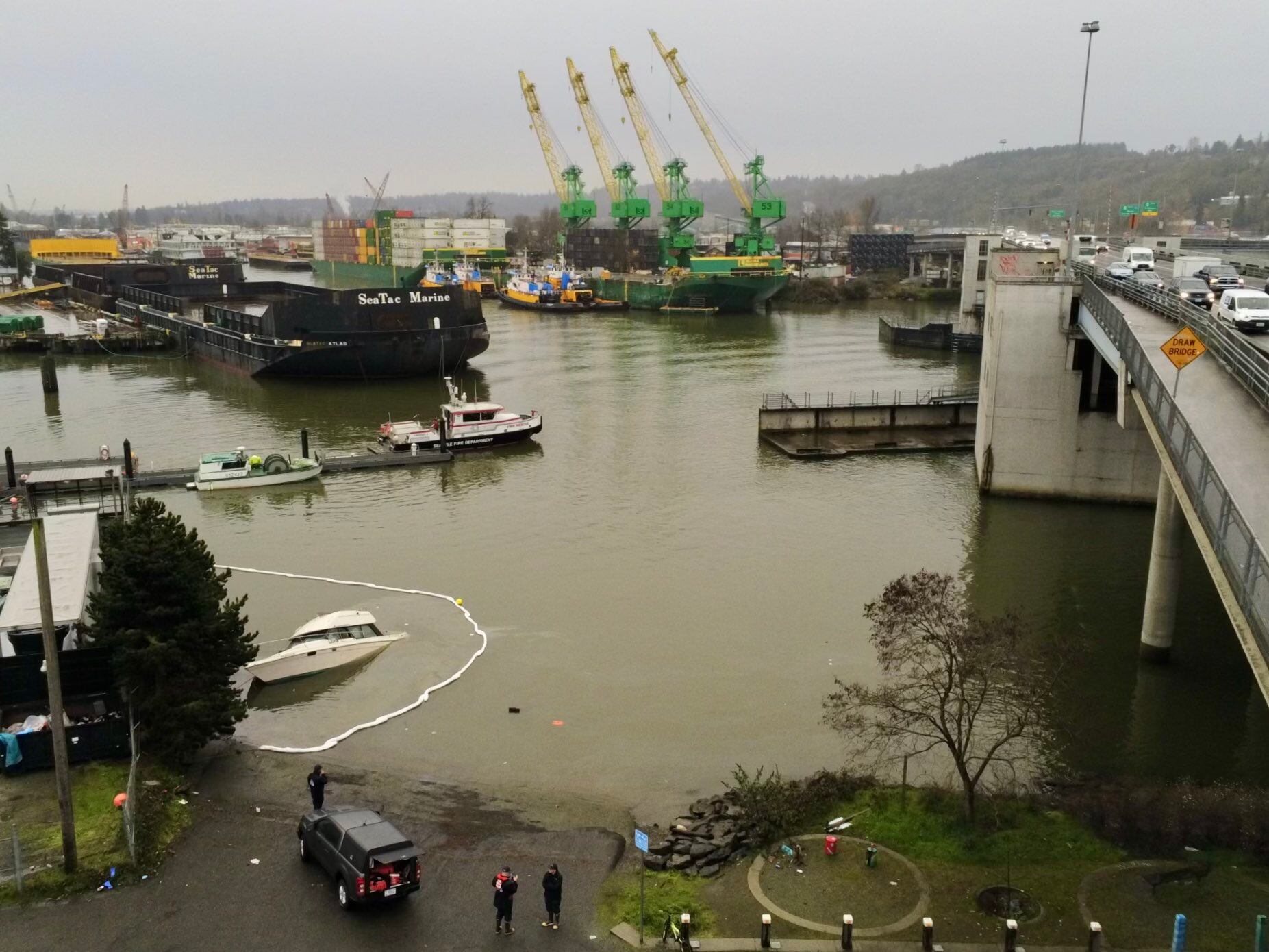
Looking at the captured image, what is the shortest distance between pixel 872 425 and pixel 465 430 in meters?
13.3

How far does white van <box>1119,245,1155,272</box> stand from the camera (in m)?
35.9

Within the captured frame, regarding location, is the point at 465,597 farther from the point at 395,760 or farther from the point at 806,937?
the point at 806,937

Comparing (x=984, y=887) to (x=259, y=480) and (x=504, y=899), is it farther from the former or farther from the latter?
(x=259, y=480)

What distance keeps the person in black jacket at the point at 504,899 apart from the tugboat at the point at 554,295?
3125 inches

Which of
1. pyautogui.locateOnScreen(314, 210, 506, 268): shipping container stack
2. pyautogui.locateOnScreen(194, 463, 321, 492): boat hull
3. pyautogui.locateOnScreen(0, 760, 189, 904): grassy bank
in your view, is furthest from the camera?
pyautogui.locateOnScreen(314, 210, 506, 268): shipping container stack

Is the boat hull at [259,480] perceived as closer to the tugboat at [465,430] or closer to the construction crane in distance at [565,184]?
the tugboat at [465,430]

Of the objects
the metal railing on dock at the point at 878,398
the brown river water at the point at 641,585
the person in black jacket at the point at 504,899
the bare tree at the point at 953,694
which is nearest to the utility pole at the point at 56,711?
the person in black jacket at the point at 504,899

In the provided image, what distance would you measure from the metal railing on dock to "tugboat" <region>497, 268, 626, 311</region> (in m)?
45.8

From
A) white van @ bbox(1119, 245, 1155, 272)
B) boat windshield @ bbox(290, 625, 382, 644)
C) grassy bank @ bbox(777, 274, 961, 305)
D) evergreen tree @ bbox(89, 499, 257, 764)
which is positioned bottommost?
boat windshield @ bbox(290, 625, 382, 644)

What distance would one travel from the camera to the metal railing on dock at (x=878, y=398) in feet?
123

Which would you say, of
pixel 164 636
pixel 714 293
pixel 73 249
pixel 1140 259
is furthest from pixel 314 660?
pixel 73 249

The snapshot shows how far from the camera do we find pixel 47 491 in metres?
24.7

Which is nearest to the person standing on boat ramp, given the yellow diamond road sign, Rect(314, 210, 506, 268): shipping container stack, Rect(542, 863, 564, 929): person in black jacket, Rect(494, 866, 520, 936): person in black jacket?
Rect(494, 866, 520, 936): person in black jacket

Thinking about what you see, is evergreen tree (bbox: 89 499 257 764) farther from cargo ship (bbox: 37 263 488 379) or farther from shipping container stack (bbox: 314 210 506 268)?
shipping container stack (bbox: 314 210 506 268)
